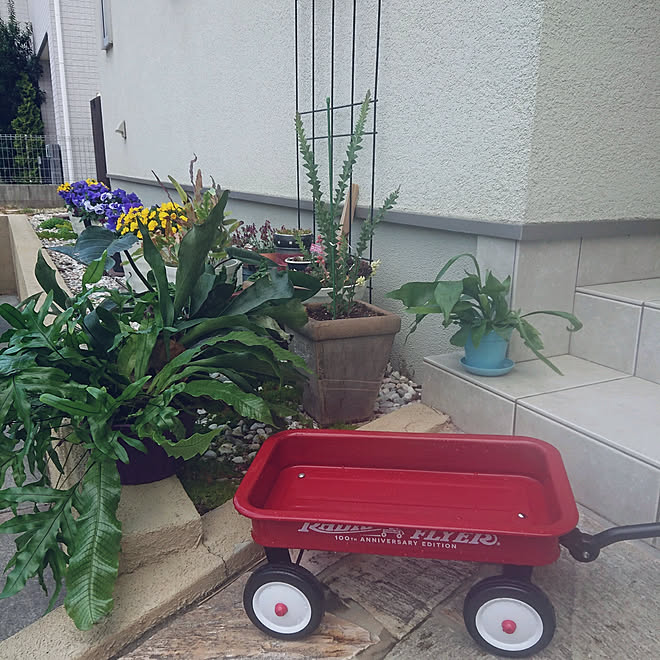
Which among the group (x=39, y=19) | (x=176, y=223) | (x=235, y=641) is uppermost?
(x=39, y=19)

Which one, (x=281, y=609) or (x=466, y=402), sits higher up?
(x=466, y=402)

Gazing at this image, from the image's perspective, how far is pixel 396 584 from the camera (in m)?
1.37

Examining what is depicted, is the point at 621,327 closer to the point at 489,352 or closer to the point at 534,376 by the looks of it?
the point at 534,376

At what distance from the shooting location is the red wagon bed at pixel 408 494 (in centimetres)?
113

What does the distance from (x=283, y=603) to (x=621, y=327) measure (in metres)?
1.43

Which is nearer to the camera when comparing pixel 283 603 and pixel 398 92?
pixel 283 603

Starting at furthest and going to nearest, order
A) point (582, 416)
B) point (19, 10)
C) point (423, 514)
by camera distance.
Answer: point (19, 10) < point (582, 416) < point (423, 514)

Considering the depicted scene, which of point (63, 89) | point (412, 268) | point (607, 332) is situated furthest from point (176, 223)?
point (63, 89)

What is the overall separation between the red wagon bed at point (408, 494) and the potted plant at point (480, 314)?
0.46 metres

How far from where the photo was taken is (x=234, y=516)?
1579mm

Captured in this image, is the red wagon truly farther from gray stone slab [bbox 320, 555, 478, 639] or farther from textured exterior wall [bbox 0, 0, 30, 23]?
textured exterior wall [bbox 0, 0, 30, 23]

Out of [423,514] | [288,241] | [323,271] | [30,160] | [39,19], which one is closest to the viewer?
[423,514]

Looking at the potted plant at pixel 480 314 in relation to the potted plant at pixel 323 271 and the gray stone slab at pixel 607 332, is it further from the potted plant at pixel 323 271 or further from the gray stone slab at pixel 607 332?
the potted plant at pixel 323 271

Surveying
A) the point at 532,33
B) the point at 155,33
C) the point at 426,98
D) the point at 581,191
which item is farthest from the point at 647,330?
the point at 155,33
